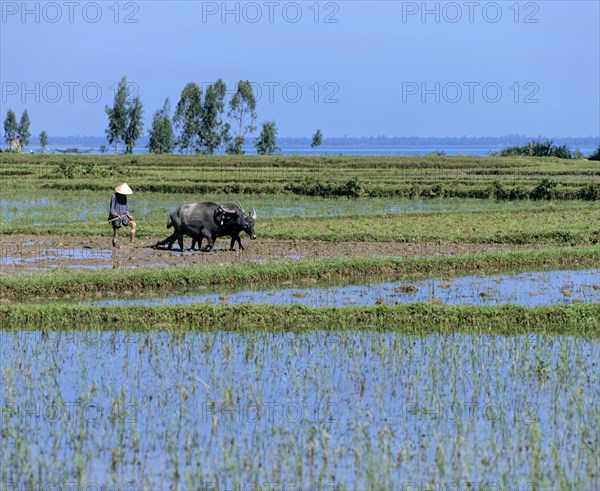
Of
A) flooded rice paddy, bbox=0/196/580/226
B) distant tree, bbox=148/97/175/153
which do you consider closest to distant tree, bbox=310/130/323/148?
distant tree, bbox=148/97/175/153

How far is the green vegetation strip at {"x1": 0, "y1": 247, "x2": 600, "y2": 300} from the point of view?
400 inches

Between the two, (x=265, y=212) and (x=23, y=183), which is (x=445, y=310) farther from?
(x=23, y=183)

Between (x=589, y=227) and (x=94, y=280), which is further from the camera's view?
(x=589, y=227)

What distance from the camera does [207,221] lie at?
43.9 ft

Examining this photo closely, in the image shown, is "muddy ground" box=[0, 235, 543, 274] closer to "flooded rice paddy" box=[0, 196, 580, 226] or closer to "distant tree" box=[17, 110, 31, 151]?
"flooded rice paddy" box=[0, 196, 580, 226]

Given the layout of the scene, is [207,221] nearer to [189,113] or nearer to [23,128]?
[189,113]

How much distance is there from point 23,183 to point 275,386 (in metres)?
21.1

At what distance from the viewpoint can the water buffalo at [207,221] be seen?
13250mm

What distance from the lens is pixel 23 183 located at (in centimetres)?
2627

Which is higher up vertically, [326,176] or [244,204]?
[326,176]

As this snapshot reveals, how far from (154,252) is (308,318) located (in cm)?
483

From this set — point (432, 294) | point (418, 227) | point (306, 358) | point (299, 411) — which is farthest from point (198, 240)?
point (299, 411)

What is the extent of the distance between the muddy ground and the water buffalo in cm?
26

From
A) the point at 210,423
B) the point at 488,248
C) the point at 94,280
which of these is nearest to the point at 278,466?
the point at 210,423
